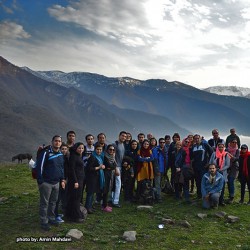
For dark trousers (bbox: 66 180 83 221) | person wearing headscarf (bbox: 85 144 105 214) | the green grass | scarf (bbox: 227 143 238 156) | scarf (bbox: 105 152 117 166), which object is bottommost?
the green grass

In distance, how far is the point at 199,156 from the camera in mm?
12969

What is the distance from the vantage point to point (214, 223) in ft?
34.7

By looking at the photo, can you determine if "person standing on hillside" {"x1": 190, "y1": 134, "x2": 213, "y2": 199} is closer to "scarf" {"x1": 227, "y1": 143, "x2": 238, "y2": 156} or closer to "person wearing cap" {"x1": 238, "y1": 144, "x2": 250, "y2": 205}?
"scarf" {"x1": 227, "y1": 143, "x2": 238, "y2": 156}

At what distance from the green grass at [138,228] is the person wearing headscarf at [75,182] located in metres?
0.50

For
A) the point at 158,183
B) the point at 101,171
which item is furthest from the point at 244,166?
the point at 101,171

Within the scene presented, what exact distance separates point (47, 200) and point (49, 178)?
711mm

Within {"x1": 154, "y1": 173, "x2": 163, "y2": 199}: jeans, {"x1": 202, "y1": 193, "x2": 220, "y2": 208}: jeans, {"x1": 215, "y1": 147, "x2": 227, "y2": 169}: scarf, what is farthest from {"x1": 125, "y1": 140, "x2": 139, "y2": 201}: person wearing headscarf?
{"x1": 215, "y1": 147, "x2": 227, "y2": 169}: scarf

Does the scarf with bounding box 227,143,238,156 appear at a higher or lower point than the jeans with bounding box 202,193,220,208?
higher

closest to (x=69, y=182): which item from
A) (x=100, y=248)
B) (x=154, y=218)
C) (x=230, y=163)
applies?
(x=100, y=248)

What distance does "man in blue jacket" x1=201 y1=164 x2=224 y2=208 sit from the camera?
39.5 feet

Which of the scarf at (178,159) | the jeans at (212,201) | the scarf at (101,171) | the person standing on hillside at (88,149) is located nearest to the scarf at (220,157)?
the jeans at (212,201)

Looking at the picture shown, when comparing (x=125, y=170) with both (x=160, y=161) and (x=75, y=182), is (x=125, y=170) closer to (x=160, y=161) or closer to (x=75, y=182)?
(x=160, y=161)

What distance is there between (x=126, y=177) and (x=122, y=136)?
1.80 metres

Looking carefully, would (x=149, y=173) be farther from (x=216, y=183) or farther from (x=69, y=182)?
(x=69, y=182)
